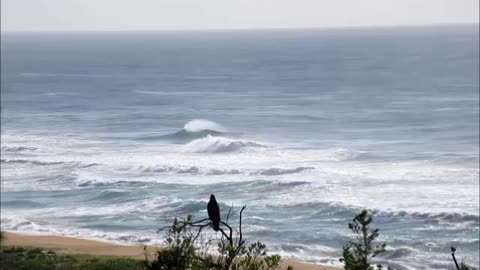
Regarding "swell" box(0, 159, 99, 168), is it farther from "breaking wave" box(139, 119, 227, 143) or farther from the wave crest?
the wave crest

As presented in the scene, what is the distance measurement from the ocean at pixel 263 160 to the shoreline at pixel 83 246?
2.63ft

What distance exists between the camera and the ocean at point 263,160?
30625mm

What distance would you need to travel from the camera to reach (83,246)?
28000 millimetres

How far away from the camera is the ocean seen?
30625 millimetres

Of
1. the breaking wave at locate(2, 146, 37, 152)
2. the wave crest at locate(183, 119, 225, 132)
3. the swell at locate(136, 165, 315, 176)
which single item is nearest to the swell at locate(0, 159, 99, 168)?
the swell at locate(136, 165, 315, 176)

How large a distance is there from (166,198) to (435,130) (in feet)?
77.8

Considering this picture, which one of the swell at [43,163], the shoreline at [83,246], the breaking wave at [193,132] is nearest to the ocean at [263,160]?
the swell at [43,163]

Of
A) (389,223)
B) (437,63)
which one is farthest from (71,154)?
(437,63)

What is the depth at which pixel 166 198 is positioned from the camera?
3541 centimetres

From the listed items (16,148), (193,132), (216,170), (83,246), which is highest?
(193,132)

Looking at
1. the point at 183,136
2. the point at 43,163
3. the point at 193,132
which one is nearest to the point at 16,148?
the point at 43,163

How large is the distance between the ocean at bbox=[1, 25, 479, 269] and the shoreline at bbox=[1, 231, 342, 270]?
0.80 metres

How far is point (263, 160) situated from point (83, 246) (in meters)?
17.9

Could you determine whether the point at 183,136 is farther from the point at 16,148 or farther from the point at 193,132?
the point at 16,148
